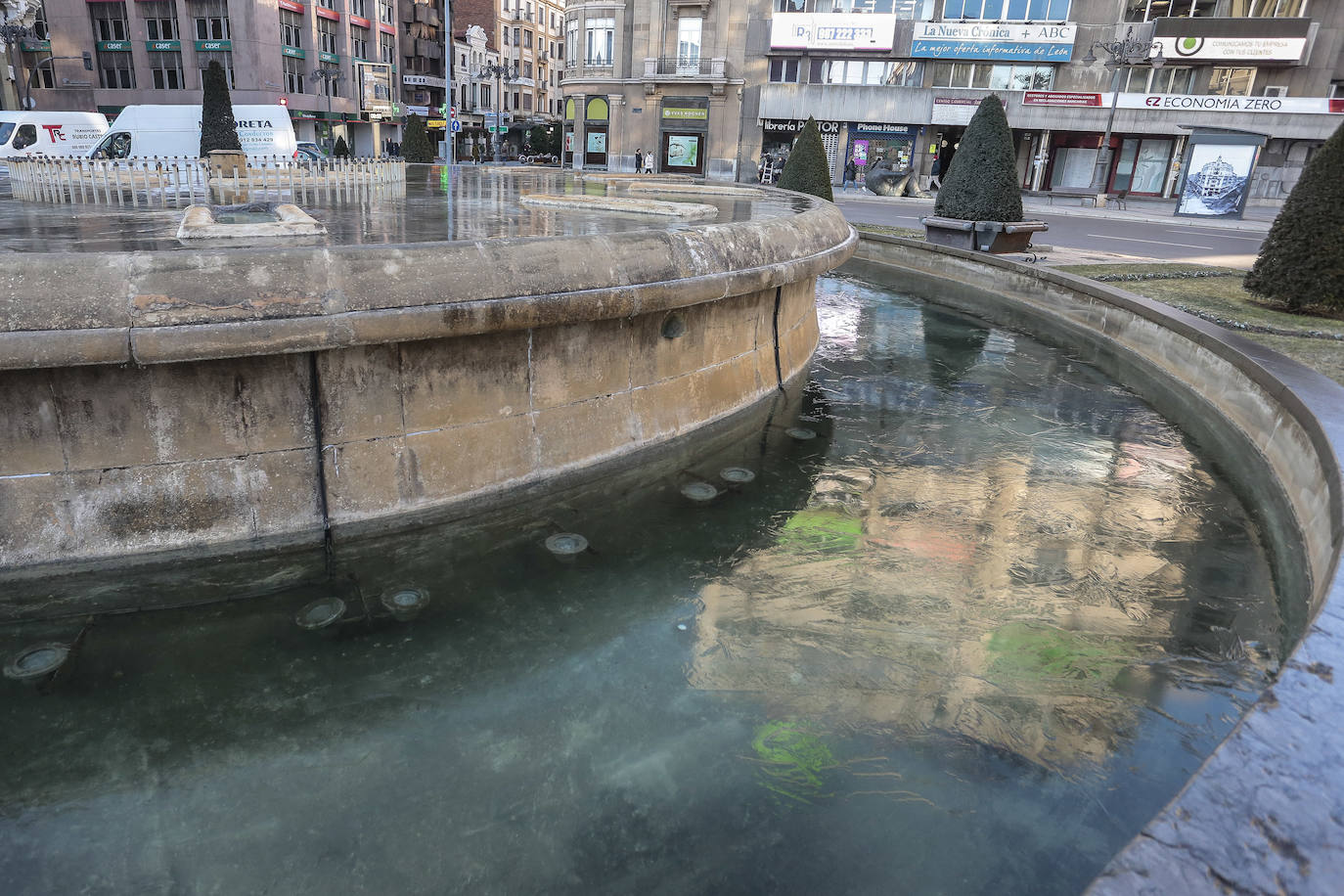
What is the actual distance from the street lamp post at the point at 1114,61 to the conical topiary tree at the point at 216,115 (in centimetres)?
3054

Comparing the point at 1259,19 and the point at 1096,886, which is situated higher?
the point at 1259,19

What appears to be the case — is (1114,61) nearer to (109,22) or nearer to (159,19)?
(159,19)

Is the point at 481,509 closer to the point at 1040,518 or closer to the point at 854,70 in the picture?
the point at 1040,518

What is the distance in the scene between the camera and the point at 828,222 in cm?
755

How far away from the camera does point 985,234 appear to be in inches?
597

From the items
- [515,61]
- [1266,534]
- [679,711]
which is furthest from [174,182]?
[515,61]

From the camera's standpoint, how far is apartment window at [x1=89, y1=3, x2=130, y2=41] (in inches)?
1853

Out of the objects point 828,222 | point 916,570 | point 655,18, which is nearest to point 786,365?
point 828,222

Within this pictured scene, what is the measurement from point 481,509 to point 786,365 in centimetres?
366

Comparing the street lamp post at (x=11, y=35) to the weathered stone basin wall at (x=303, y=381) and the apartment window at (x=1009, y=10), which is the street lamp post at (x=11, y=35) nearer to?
the apartment window at (x=1009, y=10)

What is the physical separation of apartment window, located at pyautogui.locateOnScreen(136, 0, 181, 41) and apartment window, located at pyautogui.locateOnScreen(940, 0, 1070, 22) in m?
40.1

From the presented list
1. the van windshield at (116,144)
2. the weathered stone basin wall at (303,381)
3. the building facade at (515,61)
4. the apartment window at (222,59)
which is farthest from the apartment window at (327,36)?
the weathered stone basin wall at (303,381)

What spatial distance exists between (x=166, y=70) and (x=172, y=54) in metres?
0.98

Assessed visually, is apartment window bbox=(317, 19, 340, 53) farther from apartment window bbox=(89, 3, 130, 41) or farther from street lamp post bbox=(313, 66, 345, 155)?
apartment window bbox=(89, 3, 130, 41)
